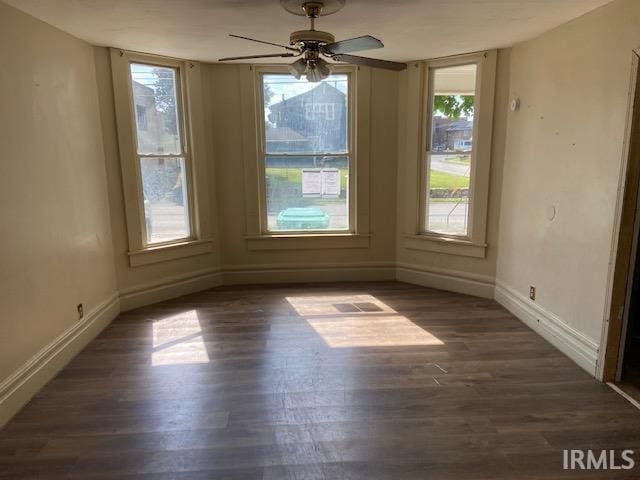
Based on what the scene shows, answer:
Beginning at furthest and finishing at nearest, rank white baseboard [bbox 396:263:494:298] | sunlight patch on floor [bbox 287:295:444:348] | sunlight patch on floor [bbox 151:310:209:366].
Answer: white baseboard [bbox 396:263:494:298] → sunlight patch on floor [bbox 287:295:444:348] → sunlight patch on floor [bbox 151:310:209:366]

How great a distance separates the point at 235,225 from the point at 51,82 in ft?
7.37

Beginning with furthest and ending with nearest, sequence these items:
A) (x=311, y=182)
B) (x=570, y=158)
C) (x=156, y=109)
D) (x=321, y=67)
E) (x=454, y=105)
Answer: (x=311, y=182)
(x=454, y=105)
(x=156, y=109)
(x=570, y=158)
(x=321, y=67)

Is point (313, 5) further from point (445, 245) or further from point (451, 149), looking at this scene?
point (445, 245)

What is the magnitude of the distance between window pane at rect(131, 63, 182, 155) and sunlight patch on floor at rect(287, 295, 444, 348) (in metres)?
2.04

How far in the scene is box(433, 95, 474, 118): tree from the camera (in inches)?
167

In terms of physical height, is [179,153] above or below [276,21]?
below

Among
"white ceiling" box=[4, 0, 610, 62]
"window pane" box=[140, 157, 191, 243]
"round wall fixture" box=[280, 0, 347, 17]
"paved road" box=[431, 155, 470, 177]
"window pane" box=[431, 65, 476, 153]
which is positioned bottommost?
"window pane" box=[140, 157, 191, 243]

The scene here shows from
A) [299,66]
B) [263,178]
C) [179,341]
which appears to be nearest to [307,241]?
[263,178]

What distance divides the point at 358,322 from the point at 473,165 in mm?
1981

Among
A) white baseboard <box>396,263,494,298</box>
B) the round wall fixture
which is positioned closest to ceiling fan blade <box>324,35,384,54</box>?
the round wall fixture

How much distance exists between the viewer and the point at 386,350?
3227 mm

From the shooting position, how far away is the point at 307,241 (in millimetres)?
4934

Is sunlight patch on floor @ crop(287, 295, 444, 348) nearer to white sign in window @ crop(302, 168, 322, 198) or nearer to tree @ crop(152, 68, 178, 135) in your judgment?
white sign in window @ crop(302, 168, 322, 198)

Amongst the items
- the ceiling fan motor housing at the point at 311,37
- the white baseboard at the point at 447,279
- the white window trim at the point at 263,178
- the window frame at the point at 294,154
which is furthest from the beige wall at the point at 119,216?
the white baseboard at the point at 447,279
